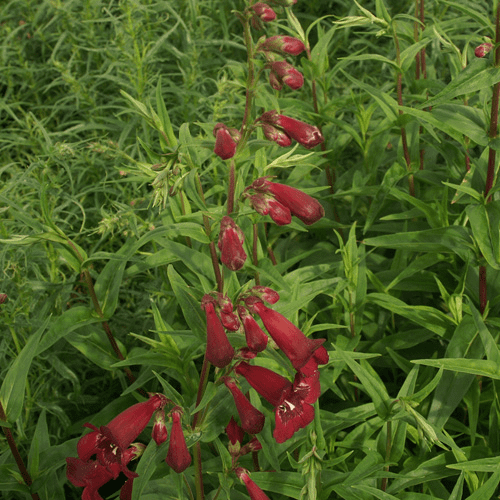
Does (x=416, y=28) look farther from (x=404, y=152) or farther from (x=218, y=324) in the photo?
(x=218, y=324)

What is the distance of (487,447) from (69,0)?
135 inches

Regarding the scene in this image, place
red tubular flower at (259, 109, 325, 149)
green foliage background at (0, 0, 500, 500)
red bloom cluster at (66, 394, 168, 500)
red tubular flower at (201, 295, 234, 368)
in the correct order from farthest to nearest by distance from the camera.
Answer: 1. green foliage background at (0, 0, 500, 500)
2. red tubular flower at (259, 109, 325, 149)
3. red bloom cluster at (66, 394, 168, 500)
4. red tubular flower at (201, 295, 234, 368)

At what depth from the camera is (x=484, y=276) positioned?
2.04 metres

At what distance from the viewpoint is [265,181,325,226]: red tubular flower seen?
158cm

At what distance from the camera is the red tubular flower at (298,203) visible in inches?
62.3

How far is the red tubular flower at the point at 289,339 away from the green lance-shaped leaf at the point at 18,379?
71cm

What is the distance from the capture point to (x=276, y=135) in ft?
5.24

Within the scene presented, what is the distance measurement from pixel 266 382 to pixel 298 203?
0.49 meters

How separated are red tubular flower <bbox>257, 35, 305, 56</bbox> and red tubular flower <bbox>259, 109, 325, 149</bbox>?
0.54 ft

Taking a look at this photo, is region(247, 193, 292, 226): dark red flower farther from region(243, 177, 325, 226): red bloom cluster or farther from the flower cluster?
the flower cluster

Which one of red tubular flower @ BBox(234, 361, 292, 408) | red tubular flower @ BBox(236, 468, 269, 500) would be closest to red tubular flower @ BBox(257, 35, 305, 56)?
red tubular flower @ BBox(234, 361, 292, 408)

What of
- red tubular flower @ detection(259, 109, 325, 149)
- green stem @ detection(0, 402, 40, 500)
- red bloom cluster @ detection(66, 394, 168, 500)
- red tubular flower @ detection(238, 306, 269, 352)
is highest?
red tubular flower @ detection(259, 109, 325, 149)

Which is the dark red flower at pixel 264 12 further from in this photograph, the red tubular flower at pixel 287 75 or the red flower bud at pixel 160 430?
the red flower bud at pixel 160 430

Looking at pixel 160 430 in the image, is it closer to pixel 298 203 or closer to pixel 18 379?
pixel 18 379
